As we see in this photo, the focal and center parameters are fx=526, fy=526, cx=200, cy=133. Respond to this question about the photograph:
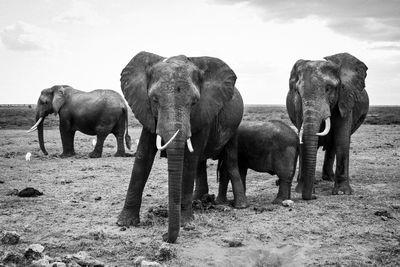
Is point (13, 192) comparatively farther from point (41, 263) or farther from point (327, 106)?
point (327, 106)

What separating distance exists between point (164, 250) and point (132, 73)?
2727mm

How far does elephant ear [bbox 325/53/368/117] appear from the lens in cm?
1046

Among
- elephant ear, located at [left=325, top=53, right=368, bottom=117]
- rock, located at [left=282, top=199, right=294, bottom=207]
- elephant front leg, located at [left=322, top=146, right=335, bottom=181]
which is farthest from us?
elephant front leg, located at [left=322, top=146, right=335, bottom=181]

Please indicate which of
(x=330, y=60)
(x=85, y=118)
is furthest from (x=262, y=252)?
(x=85, y=118)

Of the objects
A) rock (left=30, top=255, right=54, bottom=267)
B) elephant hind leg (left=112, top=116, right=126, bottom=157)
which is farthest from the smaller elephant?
elephant hind leg (left=112, top=116, right=126, bottom=157)

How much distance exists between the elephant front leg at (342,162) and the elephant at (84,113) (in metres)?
9.01

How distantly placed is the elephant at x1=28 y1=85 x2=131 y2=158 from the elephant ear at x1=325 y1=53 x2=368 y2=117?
9.05 metres

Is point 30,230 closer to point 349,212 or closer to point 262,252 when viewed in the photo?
point 262,252

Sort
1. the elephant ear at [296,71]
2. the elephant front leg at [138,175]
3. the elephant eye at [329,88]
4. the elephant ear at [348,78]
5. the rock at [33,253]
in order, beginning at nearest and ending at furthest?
the rock at [33,253] < the elephant front leg at [138,175] < the elephant eye at [329,88] < the elephant ear at [296,71] < the elephant ear at [348,78]

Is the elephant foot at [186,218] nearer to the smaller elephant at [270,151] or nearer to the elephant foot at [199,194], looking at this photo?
the smaller elephant at [270,151]

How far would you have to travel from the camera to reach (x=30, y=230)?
756 cm

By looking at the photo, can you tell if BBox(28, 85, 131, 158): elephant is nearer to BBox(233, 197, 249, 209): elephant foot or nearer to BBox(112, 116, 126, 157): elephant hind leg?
BBox(112, 116, 126, 157): elephant hind leg

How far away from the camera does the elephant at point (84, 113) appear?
1788 cm

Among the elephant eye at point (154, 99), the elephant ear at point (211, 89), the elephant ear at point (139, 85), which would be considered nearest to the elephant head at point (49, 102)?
the elephant ear at point (139, 85)
